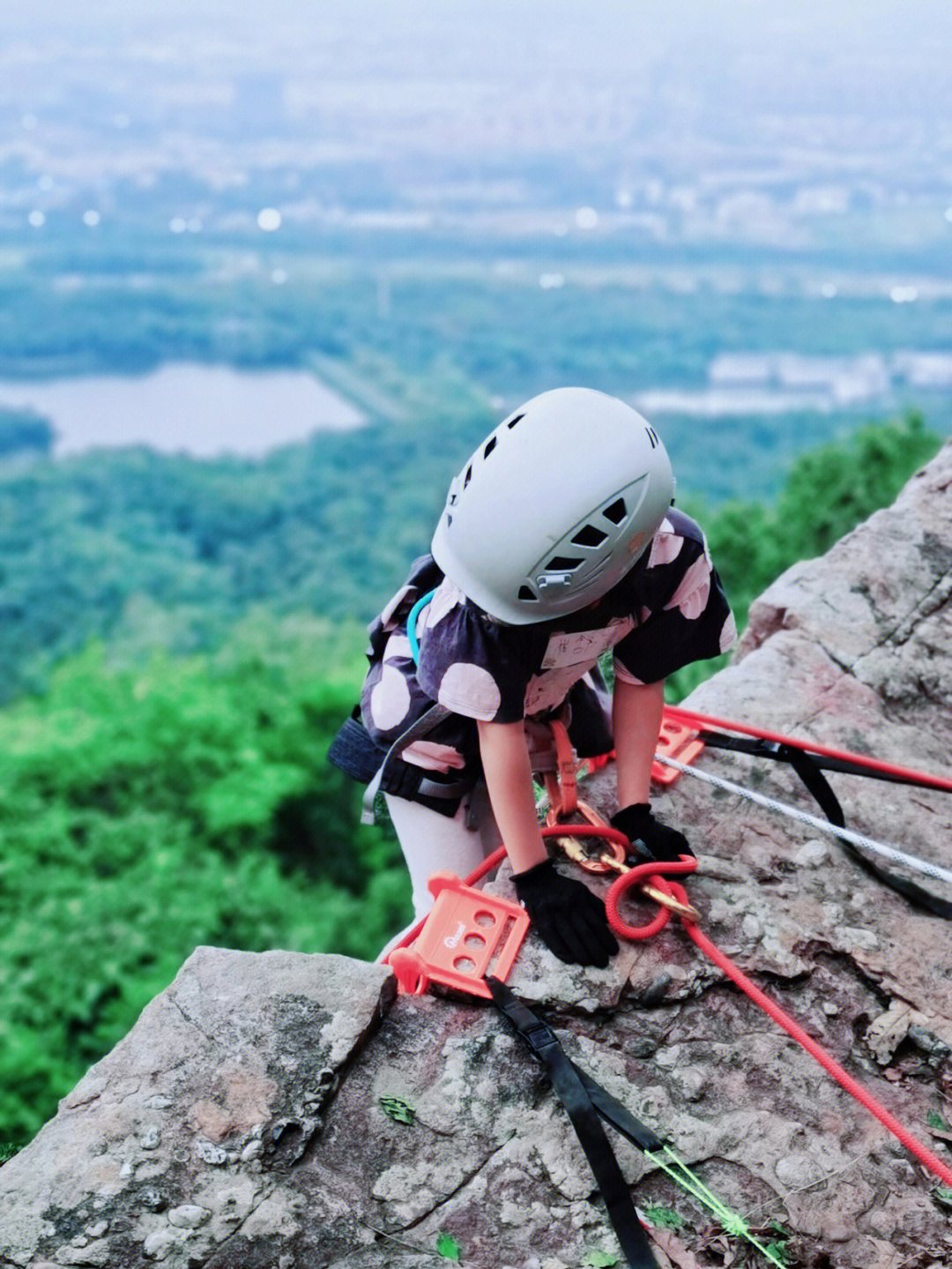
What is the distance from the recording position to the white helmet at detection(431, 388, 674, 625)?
4.51 ft

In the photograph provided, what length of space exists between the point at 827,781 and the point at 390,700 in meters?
0.76

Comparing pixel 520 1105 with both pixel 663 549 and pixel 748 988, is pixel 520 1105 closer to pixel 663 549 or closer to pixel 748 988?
pixel 748 988

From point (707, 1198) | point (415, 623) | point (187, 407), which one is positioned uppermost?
point (415, 623)

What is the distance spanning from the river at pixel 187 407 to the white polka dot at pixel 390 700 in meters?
11.0

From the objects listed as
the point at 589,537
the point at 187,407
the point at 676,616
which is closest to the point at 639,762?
the point at 676,616

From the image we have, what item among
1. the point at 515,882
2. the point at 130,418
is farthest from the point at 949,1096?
the point at 130,418

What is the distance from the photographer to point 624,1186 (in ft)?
4.18

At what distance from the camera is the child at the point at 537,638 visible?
1.39m

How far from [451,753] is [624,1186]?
63cm

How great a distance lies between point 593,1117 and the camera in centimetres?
131

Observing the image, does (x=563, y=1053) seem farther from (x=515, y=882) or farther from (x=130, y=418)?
(x=130, y=418)

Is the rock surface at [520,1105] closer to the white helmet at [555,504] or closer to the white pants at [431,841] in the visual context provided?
the white pants at [431,841]

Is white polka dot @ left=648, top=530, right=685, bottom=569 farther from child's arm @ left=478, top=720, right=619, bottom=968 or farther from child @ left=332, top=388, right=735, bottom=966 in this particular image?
child's arm @ left=478, top=720, right=619, bottom=968

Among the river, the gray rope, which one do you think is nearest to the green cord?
the gray rope
